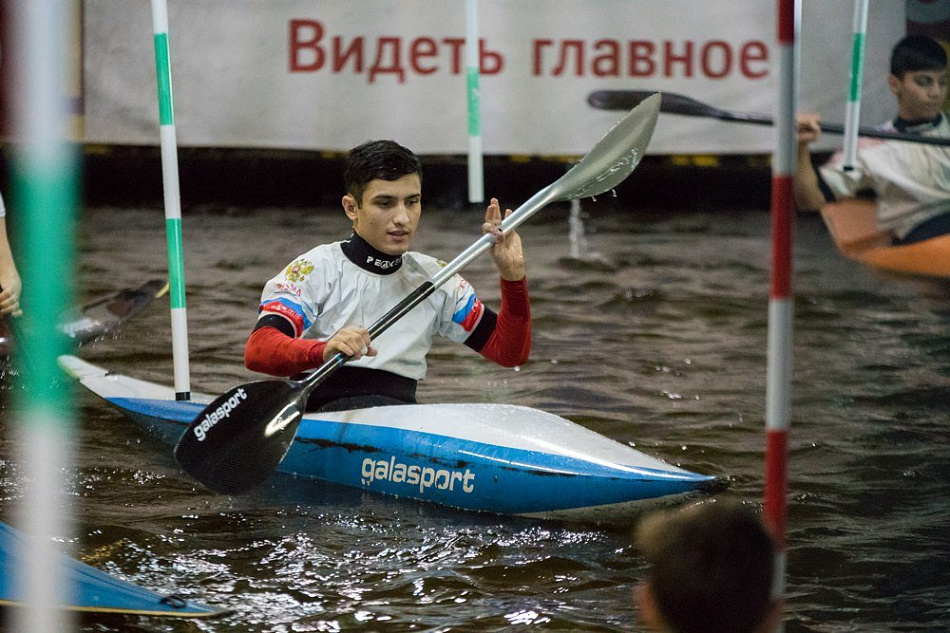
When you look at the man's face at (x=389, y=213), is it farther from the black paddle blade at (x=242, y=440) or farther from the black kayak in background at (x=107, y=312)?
the black kayak in background at (x=107, y=312)

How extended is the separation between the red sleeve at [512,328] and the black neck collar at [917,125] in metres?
3.67

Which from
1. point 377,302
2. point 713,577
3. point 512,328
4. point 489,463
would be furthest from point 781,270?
point 377,302

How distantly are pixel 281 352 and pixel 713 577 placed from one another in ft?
7.03

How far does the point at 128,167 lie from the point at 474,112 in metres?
5.05

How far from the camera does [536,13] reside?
8.30 metres

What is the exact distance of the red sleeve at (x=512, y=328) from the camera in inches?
137

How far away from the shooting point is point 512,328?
11.6ft

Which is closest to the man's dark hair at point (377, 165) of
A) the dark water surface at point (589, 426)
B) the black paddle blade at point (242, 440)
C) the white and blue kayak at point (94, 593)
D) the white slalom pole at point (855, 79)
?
the black paddle blade at point (242, 440)

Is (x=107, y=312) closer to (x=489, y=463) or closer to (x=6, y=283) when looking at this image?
(x=6, y=283)

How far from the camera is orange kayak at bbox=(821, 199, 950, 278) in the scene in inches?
260

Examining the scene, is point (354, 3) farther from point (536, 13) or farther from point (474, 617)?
point (474, 617)

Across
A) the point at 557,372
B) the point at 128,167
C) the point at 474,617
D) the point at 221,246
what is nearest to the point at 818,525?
the point at 474,617

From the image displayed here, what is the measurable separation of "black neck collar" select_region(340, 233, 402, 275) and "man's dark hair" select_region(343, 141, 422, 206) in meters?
0.12

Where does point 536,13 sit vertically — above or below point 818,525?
above
